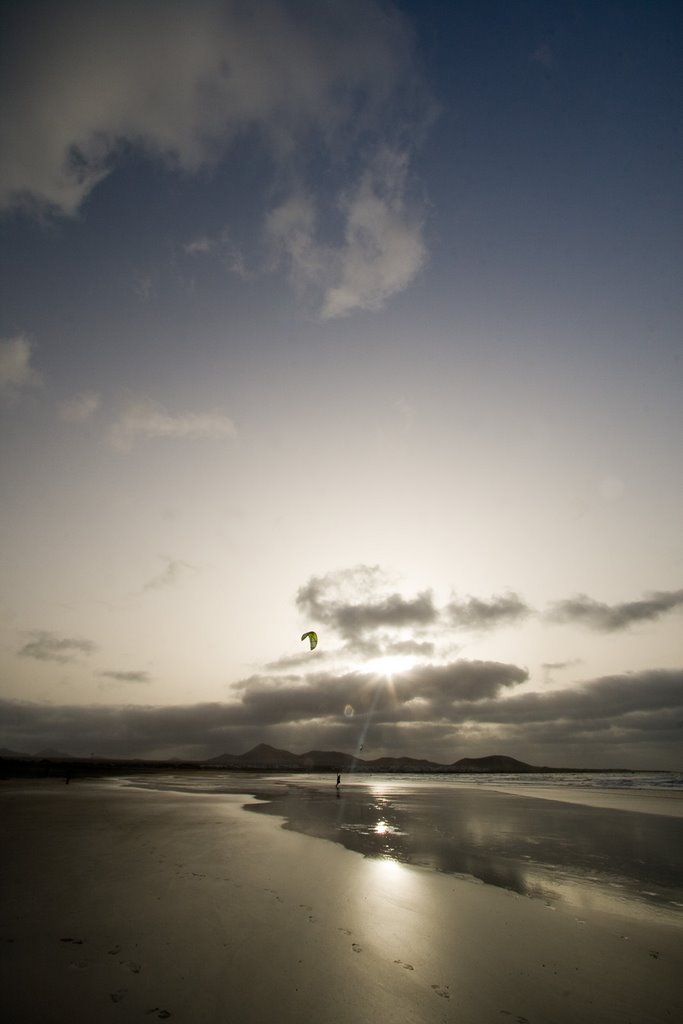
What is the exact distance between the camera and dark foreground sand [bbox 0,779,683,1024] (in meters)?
A: 5.94

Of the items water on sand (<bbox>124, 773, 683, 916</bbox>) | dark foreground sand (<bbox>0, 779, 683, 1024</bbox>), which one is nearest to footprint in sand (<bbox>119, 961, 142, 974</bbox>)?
dark foreground sand (<bbox>0, 779, 683, 1024</bbox>)

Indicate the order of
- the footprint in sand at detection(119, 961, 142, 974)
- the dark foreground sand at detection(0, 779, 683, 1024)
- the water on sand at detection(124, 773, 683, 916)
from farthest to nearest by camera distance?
the water on sand at detection(124, 773, 683, 916), the footprint in sand at detection(119, 961, 142, 974), the dark foreground sand at detection(0, 779, 683, 1024)

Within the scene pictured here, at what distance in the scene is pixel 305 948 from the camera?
7.63 metres

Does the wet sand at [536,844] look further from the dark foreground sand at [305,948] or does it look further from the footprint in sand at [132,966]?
the footprint in sand at [132,966]

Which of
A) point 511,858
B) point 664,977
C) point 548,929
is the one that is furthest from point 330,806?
point 664,977

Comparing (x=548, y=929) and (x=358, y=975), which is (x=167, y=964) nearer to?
(x=358, y=975)

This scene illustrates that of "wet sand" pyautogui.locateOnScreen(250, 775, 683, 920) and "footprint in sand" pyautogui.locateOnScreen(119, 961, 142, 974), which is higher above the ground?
"footprint in sand" pyautogui.locateOnScreen(119, 961, 142, 974)

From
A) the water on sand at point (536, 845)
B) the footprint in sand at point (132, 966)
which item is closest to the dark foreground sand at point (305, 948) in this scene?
the footprint in sand at point (132, 966)

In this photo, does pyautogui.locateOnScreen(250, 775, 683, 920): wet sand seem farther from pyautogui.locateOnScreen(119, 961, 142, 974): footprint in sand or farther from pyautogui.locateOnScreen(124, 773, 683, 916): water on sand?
pyautogui.locateOnScreen(119, 961, 142, 974): footprint in sand

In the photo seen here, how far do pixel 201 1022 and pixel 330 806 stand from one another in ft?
99.0

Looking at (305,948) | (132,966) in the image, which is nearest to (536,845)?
(305,948)

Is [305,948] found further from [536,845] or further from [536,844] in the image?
[536,844]

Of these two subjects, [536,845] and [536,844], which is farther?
[536,844]

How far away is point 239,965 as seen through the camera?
691 centimetres
